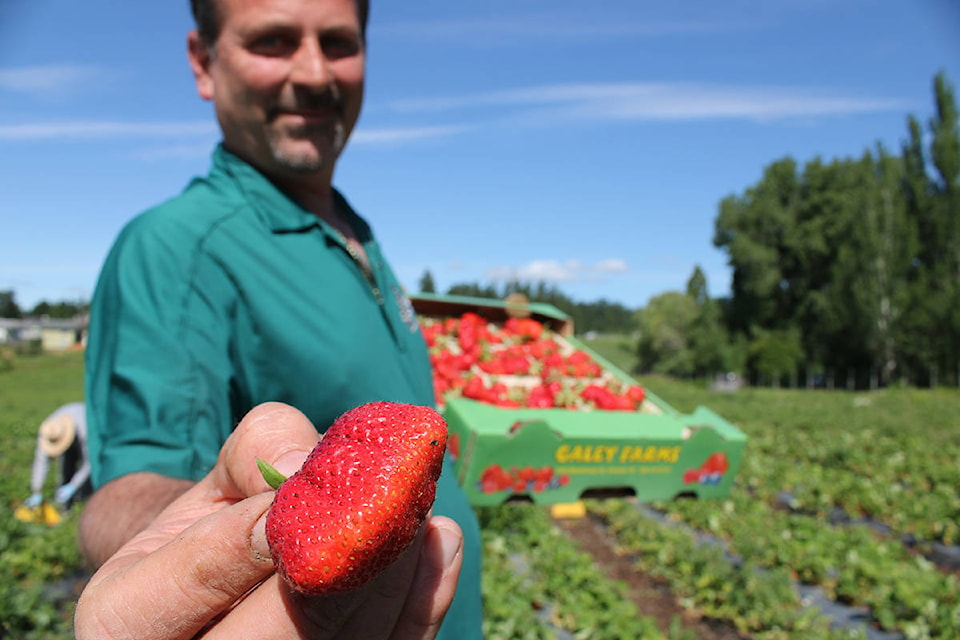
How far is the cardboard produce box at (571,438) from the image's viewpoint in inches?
108

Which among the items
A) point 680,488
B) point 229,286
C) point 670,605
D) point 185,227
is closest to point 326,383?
point 229,286

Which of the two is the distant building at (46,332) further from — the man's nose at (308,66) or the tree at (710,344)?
the man's nose at (308,66)

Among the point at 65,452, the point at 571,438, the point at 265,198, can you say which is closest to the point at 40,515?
the point at 65,452

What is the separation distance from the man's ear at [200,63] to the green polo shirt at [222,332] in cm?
23

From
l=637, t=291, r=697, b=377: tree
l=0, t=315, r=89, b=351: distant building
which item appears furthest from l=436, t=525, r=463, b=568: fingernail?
l=0, t=315, r=89, b=351: distant building

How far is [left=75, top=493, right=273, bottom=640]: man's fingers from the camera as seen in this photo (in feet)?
2.70

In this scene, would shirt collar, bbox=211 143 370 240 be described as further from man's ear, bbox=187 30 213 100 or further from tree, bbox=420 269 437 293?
tree, bbox=420 269 437 293

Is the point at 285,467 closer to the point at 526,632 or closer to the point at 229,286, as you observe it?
the point at 229,286

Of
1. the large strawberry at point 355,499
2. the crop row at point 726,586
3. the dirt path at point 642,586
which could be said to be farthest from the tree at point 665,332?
the large strawberry at point 355,499

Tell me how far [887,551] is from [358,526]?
6849mm

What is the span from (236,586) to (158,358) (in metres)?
0.72

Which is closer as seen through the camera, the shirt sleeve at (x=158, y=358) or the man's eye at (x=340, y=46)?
the shirt sleeve at (x=158, y=358)

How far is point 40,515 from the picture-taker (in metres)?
7.10

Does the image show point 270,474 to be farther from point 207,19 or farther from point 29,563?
point 29,563
